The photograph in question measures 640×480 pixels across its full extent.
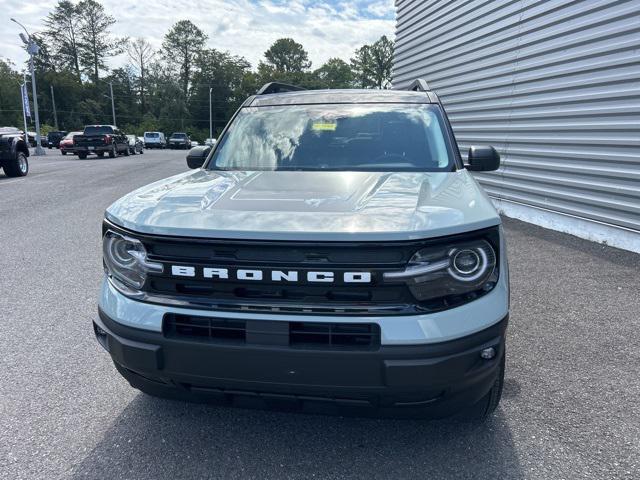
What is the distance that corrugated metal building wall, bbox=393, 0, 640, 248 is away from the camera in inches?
243

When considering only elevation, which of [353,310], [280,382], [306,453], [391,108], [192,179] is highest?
[391,108]

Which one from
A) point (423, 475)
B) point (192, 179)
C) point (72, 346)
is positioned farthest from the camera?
point (72, 346)

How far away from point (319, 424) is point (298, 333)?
87 centimetres

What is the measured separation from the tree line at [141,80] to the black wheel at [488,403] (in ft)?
248

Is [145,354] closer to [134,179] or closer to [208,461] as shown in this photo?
[208,461]

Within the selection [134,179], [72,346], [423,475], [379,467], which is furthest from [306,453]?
[134,179]

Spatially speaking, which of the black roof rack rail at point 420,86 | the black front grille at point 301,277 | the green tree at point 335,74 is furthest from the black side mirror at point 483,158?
the green tree at point 335,74

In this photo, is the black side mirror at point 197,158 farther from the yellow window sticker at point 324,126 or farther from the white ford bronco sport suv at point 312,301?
the white ford bronco sport suv at point 312,301

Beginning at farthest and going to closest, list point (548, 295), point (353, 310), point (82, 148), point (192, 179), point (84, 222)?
point (82, 148) → point (84, 222) → point (548, 295) → point (192, 179) → point (353, 310)

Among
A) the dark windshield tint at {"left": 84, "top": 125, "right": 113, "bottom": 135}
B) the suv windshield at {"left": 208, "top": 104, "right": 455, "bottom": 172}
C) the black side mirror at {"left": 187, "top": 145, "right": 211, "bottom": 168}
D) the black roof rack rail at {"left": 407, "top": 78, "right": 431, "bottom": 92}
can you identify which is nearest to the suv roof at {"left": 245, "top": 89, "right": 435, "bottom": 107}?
the suv windshield at {"left": 208, "top": 104, "right": 455, "bottom": 172}

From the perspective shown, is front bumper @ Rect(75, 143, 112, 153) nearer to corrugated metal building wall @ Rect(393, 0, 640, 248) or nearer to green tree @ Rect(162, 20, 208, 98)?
corrugated metal building wall @ Rect(393, 0, 640, 248)

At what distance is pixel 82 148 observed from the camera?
26.0 metres

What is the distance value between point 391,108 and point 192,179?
5.22 feet

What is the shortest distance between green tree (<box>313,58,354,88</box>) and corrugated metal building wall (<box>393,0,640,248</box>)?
78105mm
